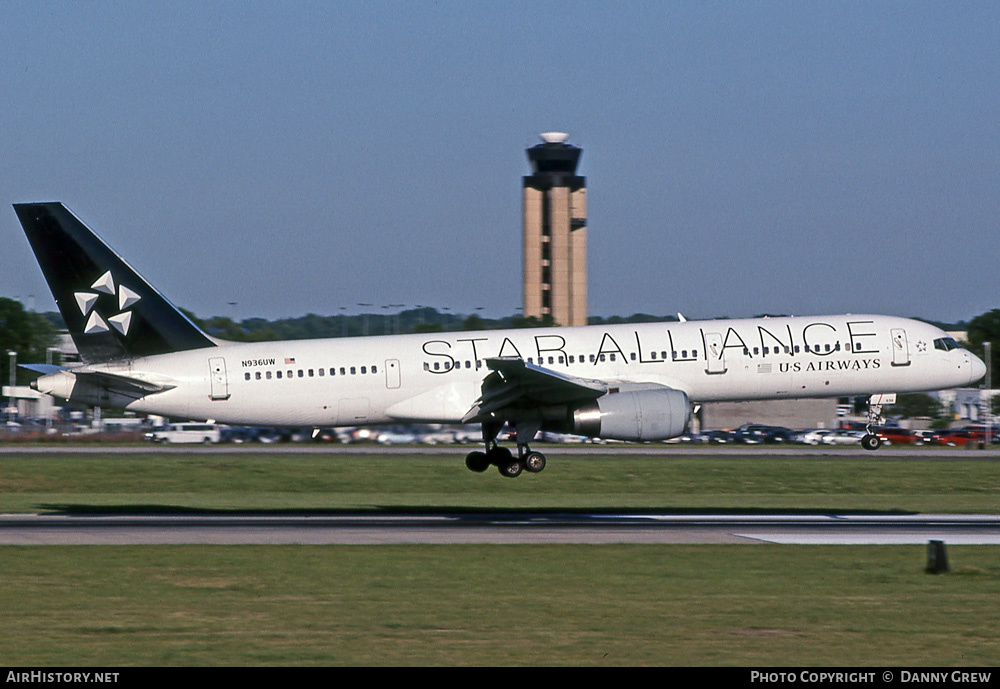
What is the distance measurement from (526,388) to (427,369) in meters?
3.25

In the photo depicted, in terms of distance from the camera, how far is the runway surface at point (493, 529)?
29547 millimetres

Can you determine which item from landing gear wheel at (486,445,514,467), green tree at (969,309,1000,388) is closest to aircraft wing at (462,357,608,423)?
landing gear wheel at (486,445,514,467)

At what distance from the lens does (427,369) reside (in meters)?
36.9

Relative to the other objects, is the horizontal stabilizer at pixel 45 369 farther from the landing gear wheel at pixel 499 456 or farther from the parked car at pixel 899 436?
the parked car at pixel 899 436

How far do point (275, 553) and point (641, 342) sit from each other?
48.4ft

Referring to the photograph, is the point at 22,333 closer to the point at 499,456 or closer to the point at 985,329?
the point at 985,329

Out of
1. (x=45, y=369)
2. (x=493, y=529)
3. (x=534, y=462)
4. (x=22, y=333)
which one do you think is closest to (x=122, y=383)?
(x=45, y=369)

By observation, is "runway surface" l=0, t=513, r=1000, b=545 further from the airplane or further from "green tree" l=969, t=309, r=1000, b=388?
"green tree" l=969, t=309, r=1000, b=388

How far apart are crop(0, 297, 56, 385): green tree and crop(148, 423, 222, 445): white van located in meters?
55.9

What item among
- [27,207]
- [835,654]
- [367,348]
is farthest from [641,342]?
[835,654]

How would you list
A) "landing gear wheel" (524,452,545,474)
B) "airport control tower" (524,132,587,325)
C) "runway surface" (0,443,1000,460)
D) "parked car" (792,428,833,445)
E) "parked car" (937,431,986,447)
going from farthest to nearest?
"airport control tower" (524,132,587,325) < "parked car" (937,431,986,447) < "parked car" (792,428,833,445) < "runway surface" (0,443,1000,460) < "landing gear wheel" (524,452,545,474)

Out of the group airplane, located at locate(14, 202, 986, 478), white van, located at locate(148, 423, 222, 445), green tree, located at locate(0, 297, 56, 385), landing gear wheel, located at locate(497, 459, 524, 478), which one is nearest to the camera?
airplane, located at locate(14, 202, 986, 478)

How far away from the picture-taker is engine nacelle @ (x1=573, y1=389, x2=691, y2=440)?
3400cm

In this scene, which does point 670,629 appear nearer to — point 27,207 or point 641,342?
point 641,342
